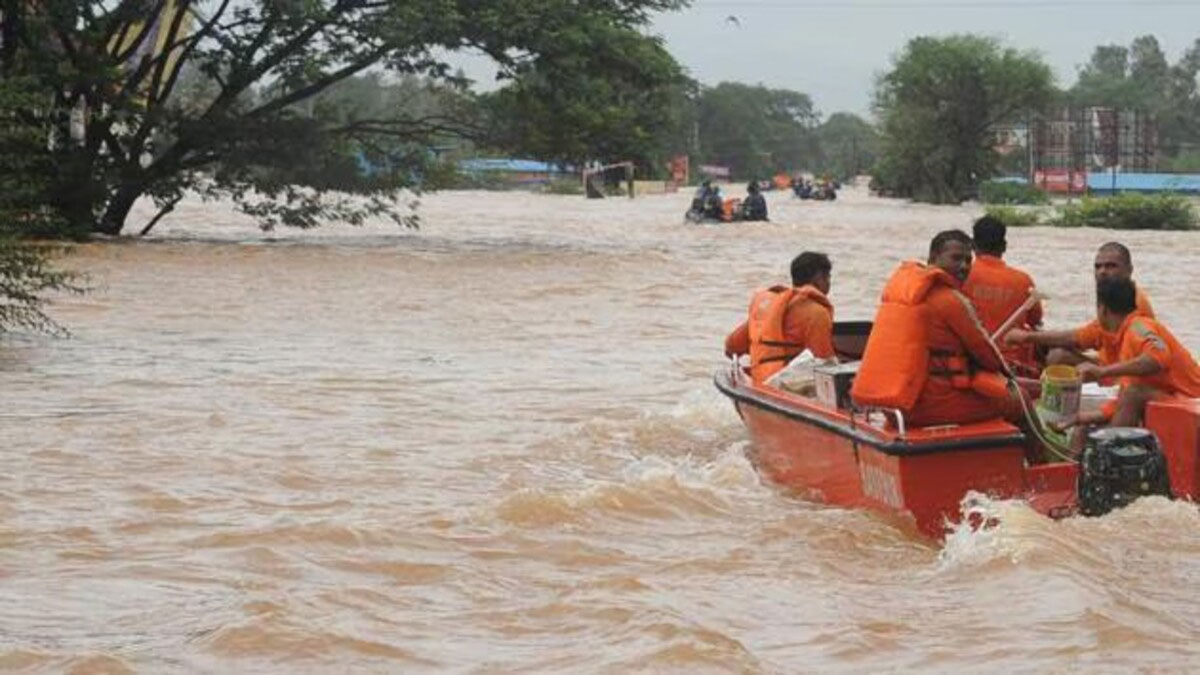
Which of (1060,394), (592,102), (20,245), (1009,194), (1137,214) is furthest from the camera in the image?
(1009,194)

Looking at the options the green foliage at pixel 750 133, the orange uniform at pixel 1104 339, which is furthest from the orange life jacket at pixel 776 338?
the green foliage at pixel 750 133

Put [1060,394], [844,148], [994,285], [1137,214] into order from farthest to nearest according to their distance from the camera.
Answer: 1. [844,148]
2. [1137,214]
3. [994,285]
4. [1060,394]

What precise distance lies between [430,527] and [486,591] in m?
1.26

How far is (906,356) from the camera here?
8.18m

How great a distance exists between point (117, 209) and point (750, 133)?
394ft

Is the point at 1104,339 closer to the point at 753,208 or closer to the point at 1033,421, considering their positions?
the point at 1033,421

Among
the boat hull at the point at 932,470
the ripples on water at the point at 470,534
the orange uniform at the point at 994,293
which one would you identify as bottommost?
the ripples on water at the point at 470,534

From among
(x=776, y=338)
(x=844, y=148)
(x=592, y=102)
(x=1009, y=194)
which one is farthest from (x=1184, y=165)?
(x=776, y=338)

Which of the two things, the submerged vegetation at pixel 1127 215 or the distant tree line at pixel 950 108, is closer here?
the submerged vegetation at pixel 1127 215

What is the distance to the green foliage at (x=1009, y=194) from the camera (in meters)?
66.0

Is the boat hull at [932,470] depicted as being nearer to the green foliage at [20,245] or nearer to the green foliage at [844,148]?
the green foliage at [20,245]

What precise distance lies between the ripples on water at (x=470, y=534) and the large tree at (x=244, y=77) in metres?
11.0

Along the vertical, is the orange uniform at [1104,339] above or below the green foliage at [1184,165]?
above

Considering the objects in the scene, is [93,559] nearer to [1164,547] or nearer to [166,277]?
[1164,547]
